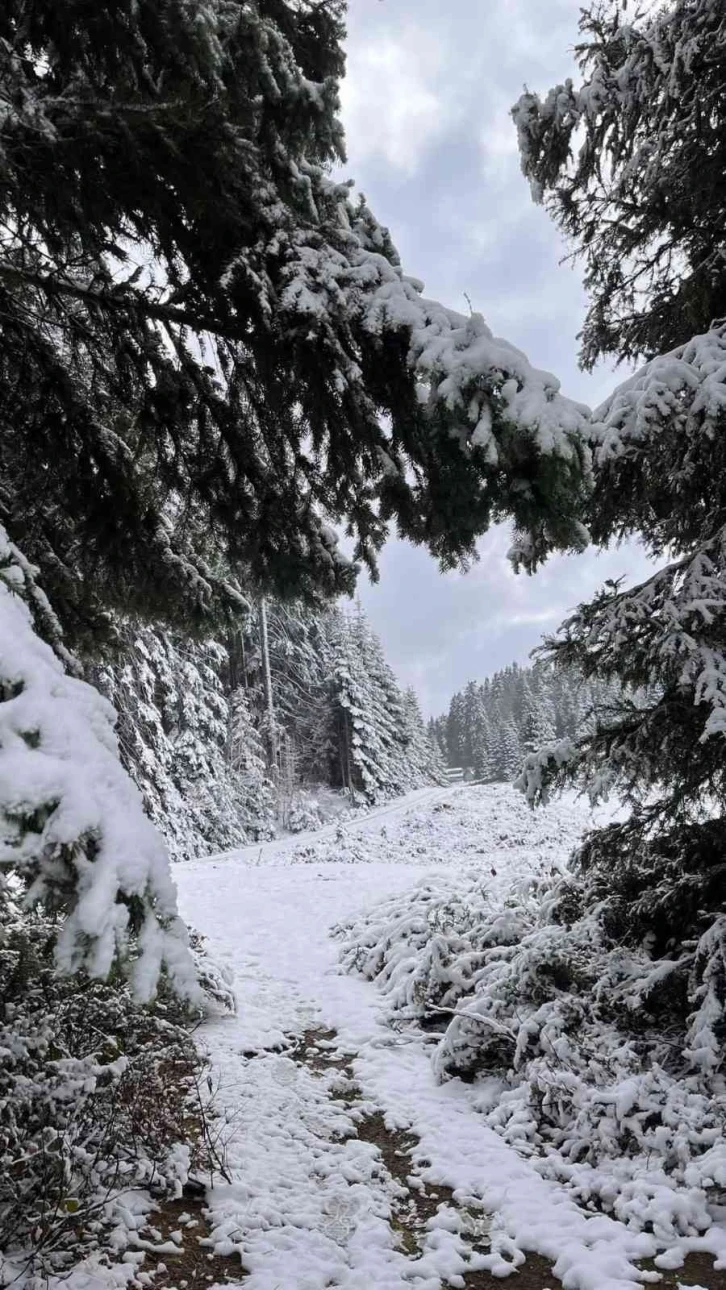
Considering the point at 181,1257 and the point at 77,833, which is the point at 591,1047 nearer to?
the point at 181,1257

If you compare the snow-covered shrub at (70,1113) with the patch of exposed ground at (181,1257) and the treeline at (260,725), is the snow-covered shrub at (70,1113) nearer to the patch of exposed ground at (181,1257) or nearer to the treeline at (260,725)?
the patch of exposed ground at (181,1257)

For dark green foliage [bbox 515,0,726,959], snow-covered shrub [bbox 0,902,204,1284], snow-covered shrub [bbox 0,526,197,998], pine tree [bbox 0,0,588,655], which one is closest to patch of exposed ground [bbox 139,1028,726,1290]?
snow-covered shrub [bbox 0,902,204,1284]

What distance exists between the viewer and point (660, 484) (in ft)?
14.0

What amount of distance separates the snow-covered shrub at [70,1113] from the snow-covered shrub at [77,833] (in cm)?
106

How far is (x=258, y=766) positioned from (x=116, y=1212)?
2438 centimetres

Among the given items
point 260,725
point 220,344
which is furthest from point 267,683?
point 220,344

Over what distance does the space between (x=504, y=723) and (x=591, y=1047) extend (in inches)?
2389

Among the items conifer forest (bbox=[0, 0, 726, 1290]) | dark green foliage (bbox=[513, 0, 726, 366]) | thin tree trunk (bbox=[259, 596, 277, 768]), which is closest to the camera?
conifer forest (bbox=[0, 0, 726, 1290])

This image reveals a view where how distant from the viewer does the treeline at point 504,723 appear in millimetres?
53094

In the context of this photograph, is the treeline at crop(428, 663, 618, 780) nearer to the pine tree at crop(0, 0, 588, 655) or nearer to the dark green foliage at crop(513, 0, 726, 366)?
the dark green foliage at crop(513, 0, 726, 366)

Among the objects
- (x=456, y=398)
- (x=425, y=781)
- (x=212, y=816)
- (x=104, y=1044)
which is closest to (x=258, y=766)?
(x=212, y=816)

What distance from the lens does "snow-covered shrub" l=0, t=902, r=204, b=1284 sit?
2791 millimetres

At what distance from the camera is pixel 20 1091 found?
308 cm

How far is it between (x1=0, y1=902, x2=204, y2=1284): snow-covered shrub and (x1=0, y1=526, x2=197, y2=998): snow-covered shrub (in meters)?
1.06
